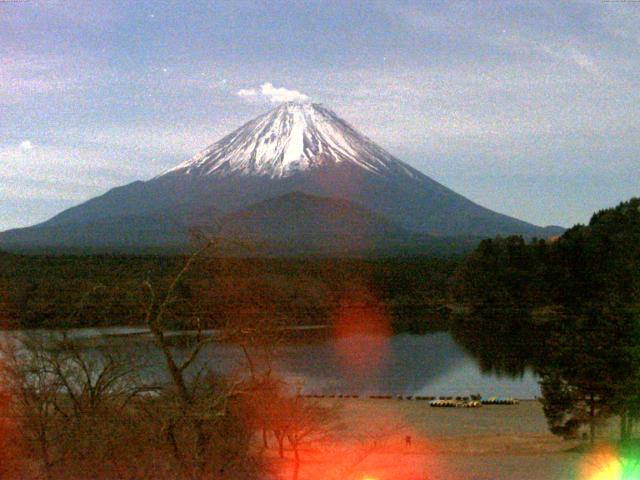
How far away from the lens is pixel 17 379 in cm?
665

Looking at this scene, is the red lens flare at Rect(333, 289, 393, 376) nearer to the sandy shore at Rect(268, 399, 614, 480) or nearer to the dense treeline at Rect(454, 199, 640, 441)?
the dense treeline at Rect(454, 199, 640, 441)

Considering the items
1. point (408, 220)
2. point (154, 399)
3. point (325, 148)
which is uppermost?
point (325, 148)

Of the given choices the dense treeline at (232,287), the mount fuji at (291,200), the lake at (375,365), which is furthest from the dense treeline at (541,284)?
the mount fuji at (291,200)

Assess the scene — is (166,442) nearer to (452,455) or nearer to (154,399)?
(154,399)

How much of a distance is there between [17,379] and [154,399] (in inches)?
56.9

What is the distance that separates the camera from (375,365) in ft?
73.5

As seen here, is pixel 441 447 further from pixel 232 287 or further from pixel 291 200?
pixel 291 200

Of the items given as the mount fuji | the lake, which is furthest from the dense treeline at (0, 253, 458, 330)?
the mount fuji

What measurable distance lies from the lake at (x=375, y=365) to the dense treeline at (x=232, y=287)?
2128 mm

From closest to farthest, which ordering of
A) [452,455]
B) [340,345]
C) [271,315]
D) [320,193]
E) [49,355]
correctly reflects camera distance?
1. [49,355]
2. [452,455]
3. [340,345]
4. [271,315]
5. [320,193]

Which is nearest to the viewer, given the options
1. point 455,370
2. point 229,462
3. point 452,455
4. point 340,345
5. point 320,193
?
point 229,462

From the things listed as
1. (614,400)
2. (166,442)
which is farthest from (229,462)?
(614,400)

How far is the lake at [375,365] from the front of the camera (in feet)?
59.6

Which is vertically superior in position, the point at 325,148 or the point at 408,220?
the point at 325,148
